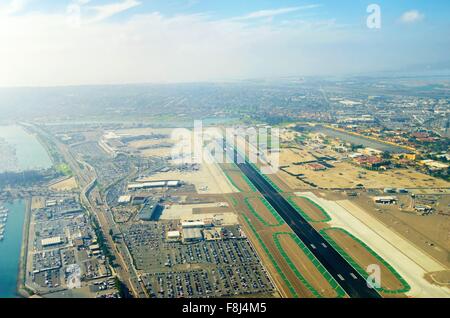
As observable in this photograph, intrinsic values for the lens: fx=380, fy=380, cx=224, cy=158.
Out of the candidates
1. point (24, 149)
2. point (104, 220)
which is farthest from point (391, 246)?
point (24, 149)

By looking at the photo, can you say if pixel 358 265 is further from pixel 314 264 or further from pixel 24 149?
pixel 24 149

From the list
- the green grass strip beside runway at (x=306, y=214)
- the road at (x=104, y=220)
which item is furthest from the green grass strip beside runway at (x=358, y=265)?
the road at (x=104, y=220)

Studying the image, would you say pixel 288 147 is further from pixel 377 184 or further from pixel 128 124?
pixel 128 124

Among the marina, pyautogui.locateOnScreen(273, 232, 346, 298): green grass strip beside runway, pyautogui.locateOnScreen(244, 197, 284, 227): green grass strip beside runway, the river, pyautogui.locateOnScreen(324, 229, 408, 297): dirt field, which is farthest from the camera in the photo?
pyautogui.locateOnScreen(244, 197, 284, 227): green grass strip beside runway

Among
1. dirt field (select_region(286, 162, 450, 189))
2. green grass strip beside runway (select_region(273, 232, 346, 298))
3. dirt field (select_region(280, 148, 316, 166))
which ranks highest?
dirt field (select_region(280, 148, 316, 166))

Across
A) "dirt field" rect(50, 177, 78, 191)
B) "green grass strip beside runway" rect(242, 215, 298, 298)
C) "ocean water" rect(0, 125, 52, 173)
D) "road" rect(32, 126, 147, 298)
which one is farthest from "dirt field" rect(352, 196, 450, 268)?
"ocean water" rect(0, 125, 52, 173)

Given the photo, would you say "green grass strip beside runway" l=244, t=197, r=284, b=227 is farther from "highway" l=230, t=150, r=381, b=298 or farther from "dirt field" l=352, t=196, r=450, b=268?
"dirt field" l=352, t=196, r=450, b=268
